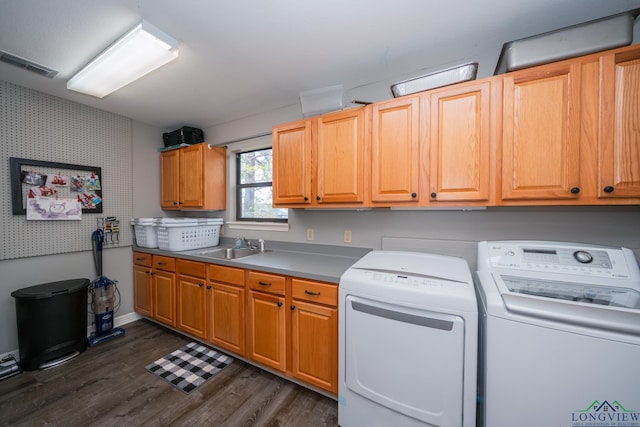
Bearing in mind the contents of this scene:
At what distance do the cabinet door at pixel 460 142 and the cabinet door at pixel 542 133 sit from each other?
10 centimetres

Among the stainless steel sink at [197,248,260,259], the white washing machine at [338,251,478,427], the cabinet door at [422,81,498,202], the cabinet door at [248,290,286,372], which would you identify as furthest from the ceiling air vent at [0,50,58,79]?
the cabinet door at [422,81,498,202]

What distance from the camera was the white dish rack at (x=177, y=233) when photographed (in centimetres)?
252

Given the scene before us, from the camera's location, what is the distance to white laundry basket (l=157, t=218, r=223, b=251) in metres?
2.51

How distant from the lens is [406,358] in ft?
3.96

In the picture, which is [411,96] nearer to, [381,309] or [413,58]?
[413,58]

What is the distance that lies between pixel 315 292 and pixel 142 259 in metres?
2.42

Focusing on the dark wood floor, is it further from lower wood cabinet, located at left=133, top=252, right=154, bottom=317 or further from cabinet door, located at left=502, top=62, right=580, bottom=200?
cabinet door, located at left=502, top=62, right=580, bottom=200

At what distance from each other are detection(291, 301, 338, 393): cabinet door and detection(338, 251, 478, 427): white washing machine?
159 millimetres

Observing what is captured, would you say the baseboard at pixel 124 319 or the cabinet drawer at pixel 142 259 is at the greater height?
the cabinet drawer at pixel 142 259

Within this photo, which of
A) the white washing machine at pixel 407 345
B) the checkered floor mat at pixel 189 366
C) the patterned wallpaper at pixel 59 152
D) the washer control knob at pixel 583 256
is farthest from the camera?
the patterned wallpaper at pixel 59 152

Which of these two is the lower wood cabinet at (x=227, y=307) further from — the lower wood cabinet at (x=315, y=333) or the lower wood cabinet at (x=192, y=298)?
the lower wood cabinet at (x=315, y=333)

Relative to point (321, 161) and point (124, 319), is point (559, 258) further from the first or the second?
point (124, 319)

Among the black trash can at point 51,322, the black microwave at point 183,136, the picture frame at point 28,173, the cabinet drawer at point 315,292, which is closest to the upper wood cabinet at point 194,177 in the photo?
the black microwave at point 183,136

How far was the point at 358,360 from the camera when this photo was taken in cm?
135
